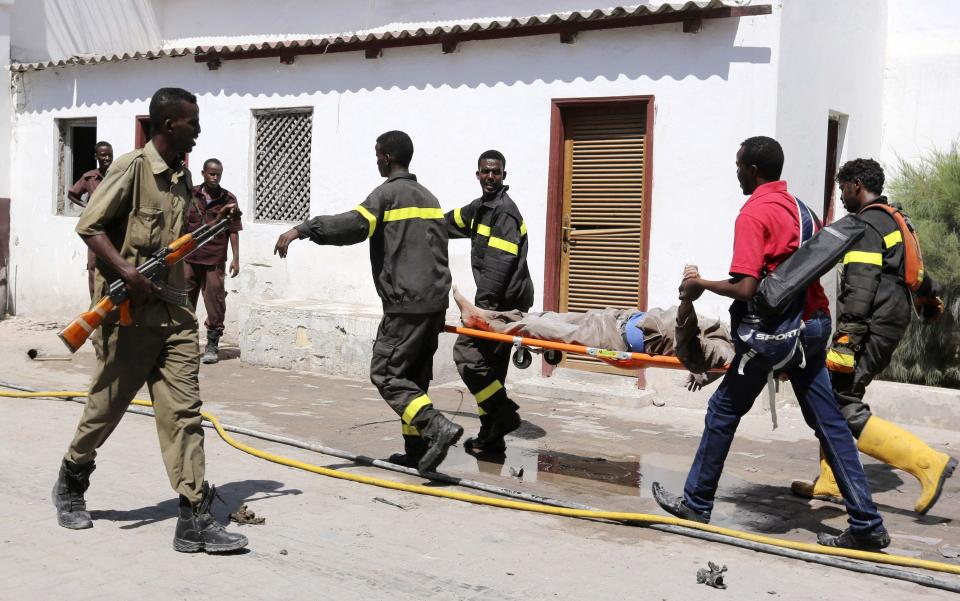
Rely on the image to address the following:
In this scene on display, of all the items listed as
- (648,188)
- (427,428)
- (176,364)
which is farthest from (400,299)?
(648,188)

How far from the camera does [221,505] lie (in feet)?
17.8

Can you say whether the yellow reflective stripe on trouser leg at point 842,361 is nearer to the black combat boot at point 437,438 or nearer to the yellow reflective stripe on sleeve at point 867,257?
the yellow reflective stripe on sleeve at point 867,257

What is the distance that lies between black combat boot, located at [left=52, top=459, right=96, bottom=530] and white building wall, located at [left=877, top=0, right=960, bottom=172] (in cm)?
871

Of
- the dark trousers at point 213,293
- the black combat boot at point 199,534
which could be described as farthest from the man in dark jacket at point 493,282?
the dark trousers at point 213,293

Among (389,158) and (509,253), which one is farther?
(509,253)

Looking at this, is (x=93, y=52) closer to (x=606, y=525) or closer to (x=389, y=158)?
(x=389, y=158)

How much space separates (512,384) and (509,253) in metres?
3.32

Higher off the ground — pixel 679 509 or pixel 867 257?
Answer: pixel 867 257

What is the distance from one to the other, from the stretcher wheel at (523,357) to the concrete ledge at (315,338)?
138 inches

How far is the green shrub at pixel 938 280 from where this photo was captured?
9.05m

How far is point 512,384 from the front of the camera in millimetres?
10062

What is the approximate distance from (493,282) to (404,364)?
1089 millimetres

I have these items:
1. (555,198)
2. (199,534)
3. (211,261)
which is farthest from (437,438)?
(211,261)

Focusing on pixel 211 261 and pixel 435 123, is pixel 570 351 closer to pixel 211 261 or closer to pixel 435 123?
pixel 435 123
